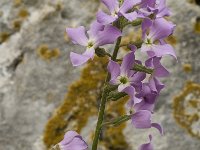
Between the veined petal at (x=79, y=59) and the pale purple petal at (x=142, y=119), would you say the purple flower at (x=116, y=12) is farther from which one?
the pale purple petal at (x=142, y=119)

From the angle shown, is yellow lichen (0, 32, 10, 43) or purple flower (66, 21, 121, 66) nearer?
purple flower (66, 21, 121, 66)

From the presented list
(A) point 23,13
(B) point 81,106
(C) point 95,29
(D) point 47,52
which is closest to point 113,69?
(C) point 95,29

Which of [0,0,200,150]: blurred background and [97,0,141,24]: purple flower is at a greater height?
[97,0,141,24]: purple flower

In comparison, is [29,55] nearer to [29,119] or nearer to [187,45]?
[29,119]

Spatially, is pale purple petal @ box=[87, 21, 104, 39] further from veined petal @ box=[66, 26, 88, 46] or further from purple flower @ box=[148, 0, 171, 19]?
purple flower @ box=[148, 0, 171, 19]

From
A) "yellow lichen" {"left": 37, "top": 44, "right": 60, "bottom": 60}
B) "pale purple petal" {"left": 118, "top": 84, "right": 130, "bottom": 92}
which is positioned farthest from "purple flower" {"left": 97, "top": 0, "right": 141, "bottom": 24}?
"yellow lichen" {"left": 37, "top": 44, "right": 60, "bottom": 60}

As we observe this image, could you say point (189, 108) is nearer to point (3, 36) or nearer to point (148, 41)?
point (3, 36)

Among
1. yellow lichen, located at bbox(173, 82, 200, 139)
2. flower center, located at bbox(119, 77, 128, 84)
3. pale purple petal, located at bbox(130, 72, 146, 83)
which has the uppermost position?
flower center, located at bbox(119, 77, 128, 84)
